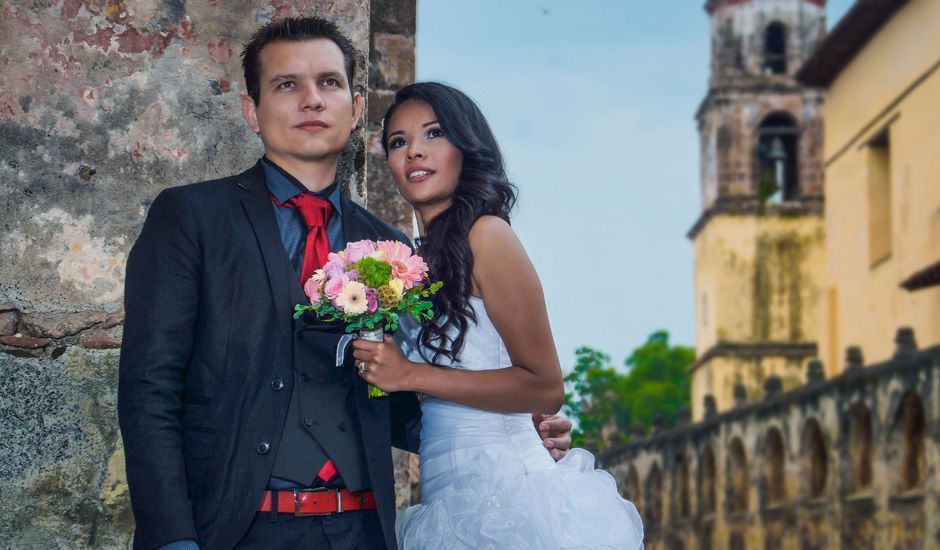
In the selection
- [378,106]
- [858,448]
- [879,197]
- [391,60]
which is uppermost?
[879,197]

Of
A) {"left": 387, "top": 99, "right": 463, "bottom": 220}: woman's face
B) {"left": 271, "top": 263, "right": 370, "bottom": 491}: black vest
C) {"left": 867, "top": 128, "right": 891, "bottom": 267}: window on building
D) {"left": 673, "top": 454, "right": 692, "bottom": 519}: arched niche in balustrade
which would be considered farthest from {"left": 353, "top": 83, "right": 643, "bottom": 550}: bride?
{"left": 673, "top": 454, "right": 692, "bottom": 519}: arched niche in balustrade

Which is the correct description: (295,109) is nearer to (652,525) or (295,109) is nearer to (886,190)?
(886,190)

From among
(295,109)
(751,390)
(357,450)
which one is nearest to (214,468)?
(357,450)

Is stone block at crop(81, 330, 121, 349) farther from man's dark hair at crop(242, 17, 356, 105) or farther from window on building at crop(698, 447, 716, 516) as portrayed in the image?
window on building at crop(698, 447, 716, 516)

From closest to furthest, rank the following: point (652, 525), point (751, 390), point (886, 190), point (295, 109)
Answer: point (295, 109)
point (886, 190)
point (652, 525)
point (751, 390)

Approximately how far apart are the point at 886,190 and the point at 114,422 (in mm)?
29082

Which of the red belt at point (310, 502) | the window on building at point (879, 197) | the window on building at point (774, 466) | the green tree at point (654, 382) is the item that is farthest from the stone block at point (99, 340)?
the green tree at point (654, 382)

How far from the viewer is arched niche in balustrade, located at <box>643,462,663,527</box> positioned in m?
38.3

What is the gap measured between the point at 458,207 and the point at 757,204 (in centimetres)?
4239

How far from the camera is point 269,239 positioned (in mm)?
3619

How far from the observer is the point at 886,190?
105 feet

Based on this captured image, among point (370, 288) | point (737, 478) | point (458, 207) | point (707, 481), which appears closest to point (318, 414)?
point (370, 288)

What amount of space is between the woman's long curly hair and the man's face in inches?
11.8

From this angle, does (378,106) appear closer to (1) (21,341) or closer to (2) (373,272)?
(1) (21,341)
